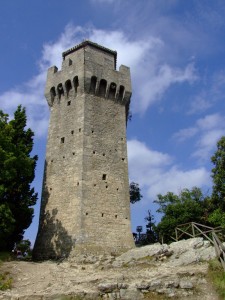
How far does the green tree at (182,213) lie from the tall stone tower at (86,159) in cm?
401

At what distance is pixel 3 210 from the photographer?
1742cm

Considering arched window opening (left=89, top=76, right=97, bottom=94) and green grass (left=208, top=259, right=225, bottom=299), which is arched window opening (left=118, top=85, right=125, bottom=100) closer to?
arched window opening (left=89, top=76, right=97, bottom=94)

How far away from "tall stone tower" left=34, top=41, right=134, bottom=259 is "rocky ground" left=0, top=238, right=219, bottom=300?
1883 mm

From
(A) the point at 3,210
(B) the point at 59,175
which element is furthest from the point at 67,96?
(A) the point at 3,210

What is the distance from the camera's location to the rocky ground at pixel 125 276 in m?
12.9

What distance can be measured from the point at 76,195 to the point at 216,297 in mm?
10735

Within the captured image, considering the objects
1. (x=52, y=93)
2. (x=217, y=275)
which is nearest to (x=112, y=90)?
(x=52, y=93)

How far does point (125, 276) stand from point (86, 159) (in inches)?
354

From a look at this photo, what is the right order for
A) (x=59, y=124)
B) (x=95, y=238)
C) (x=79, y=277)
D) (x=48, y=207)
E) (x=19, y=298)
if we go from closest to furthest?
(x=19, y=298) → (x=79, y=277) → (x=95, y=238) → (x=48, y=207) → (x=59, y=124)

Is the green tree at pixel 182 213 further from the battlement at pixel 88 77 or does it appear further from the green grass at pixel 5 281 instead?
the green grass at pixel 5 281

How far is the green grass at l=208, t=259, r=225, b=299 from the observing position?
41.9 ft

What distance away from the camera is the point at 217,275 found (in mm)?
13664

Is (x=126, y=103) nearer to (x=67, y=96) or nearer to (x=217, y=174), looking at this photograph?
(x=67, y=96)

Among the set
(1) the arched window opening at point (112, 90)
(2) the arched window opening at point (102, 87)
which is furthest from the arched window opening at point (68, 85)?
(1) the arched window opening at point (112, 90)
